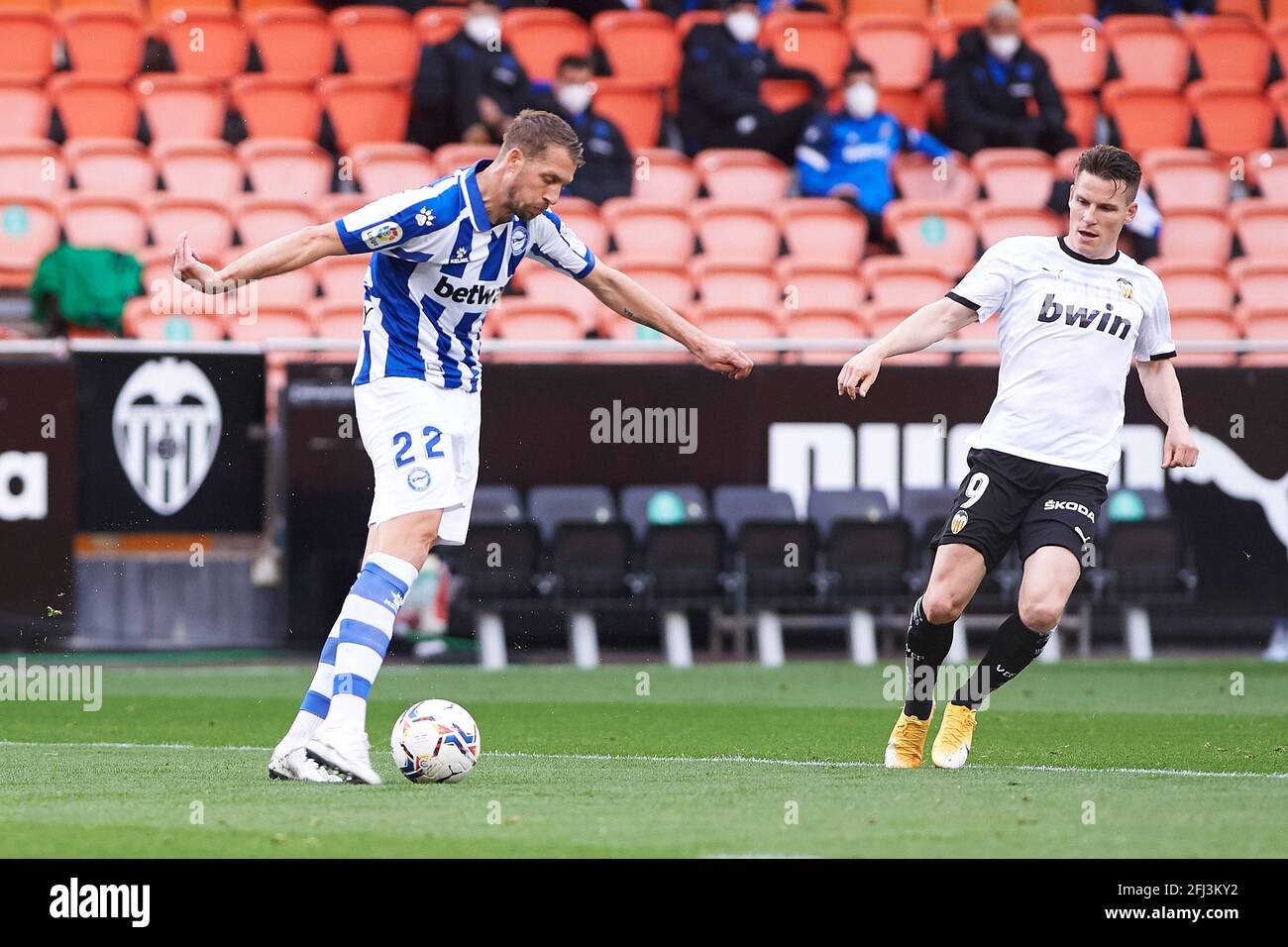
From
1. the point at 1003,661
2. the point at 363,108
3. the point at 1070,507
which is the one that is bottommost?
the point at 1003,661

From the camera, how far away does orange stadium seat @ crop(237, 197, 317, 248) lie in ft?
52.1

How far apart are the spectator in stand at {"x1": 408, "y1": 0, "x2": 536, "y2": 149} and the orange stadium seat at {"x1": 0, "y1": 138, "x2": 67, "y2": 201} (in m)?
2.93

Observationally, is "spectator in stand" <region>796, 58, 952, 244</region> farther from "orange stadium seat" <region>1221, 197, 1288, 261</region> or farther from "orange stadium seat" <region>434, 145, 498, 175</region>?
"orange stadium seat" <region>1221, 197, 1288, 261</region>

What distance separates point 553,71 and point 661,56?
3.13 ft

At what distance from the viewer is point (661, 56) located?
18.2m

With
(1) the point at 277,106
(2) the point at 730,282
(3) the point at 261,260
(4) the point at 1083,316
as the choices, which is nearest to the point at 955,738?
(4) the point at 1083,316

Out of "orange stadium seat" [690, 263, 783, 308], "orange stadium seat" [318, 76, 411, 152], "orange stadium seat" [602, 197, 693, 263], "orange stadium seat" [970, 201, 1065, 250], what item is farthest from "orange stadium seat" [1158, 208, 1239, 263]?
"orange stadium seat" [318, 76, 411, 152]

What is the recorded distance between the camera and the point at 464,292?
7098mm

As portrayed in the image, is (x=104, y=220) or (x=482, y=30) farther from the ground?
(x=482, y=30)

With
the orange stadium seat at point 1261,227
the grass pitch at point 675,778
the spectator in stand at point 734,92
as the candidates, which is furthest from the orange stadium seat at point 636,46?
the grass pitch at point 675,778

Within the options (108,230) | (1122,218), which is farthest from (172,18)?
(1122,218)

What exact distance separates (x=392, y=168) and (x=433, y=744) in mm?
10070

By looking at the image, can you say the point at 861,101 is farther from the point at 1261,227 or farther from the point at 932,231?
the point at 1261,227
